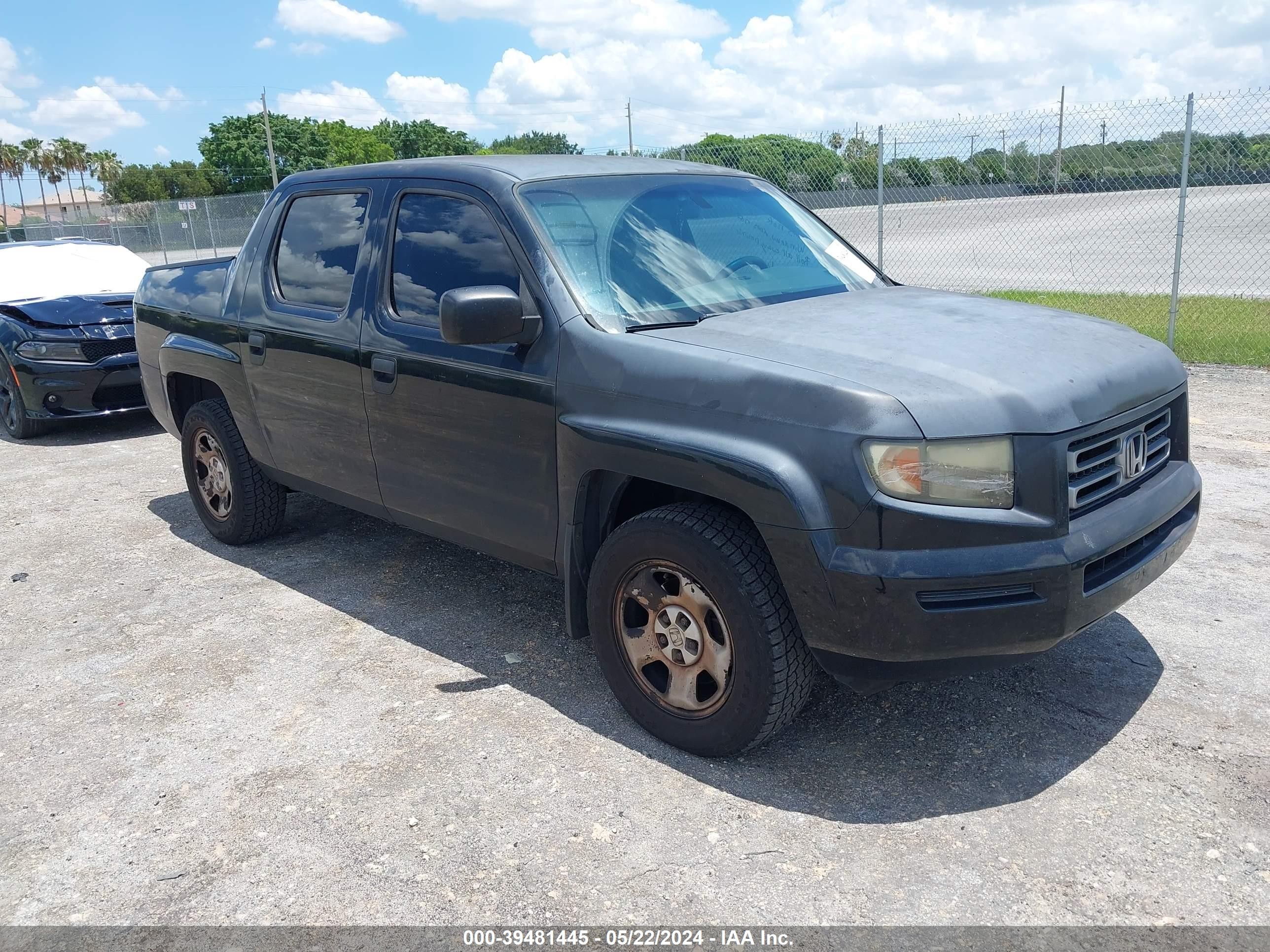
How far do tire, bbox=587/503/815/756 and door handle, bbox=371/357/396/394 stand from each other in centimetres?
124

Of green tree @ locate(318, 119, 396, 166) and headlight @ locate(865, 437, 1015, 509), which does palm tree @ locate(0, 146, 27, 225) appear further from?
headlight @ locate(865, 437, 1015, 509)

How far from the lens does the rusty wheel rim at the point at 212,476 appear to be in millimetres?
5539

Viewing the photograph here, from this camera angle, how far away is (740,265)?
398cm

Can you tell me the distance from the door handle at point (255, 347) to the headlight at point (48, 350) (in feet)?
14.1

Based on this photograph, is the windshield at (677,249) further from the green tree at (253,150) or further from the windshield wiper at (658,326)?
the green tree at (253,150)

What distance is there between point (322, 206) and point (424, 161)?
626 millimetres

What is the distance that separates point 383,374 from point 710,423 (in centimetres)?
164

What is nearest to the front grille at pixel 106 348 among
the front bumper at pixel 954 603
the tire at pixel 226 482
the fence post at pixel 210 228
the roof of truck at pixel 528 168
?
the tire at pixel 226 482

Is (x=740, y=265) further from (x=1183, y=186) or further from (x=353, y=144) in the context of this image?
(x=353, y=144)

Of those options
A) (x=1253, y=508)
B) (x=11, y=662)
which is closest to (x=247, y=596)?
(x=11, y=662)

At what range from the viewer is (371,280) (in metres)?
4.27

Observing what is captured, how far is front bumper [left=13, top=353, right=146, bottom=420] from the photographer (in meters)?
8.35

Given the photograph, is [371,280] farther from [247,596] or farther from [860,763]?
[860,763]

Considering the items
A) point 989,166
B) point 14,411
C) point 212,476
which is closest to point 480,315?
point 212,476
